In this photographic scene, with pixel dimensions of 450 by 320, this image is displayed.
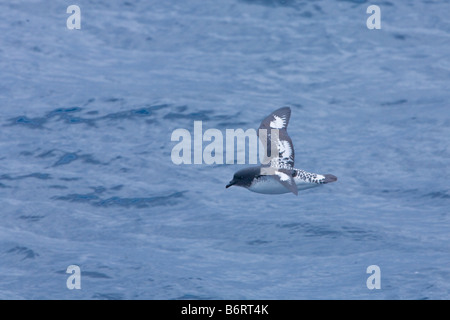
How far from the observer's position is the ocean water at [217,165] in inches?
556

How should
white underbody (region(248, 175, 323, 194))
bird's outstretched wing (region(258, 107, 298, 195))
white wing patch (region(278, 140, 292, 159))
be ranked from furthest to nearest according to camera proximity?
white wing patch (region(278, 140, 292, 159)) → bird's outstretched wing (region(258, 107, 298, 195)) → white underbody (region(248, 175, 323, 194))

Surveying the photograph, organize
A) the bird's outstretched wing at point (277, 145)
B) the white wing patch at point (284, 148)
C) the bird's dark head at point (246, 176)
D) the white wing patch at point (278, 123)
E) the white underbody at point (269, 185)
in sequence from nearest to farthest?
the white underbody at point (269, 185)
the bird's dark head at point (246, 176)
the bird's outstretched wing at point (277, 145)
the white wing patch at point (284, 148)
the white wing patch at point (278, 123)

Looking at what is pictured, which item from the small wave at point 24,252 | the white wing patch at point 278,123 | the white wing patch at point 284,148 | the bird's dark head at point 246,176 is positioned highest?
the white wing patch at point 278,123

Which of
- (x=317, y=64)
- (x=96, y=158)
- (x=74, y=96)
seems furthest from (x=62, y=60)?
(x=317, y=64)

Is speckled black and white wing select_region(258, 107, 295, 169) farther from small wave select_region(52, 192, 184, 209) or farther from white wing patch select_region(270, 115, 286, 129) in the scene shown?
small wave select_region(52, 192, 184, 209)

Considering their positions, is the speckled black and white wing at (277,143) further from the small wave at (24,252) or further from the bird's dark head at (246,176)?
the small wave at (24,252)

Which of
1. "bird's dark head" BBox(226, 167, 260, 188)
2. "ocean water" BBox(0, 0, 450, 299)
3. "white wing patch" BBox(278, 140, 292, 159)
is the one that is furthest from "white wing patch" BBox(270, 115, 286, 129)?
"ocean water" BBox(0, 0, 450, 299)

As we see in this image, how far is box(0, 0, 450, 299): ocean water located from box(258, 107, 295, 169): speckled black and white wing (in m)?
1.51

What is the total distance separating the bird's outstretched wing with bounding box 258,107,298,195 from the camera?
14055 millimetres

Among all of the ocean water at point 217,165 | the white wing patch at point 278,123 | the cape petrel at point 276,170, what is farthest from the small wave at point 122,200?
the white wing patch at point 278,123

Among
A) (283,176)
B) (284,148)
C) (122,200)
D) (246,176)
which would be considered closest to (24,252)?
(122,200)

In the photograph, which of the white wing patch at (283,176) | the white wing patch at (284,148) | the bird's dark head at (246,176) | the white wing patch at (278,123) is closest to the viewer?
the white wing patch at (283,176)

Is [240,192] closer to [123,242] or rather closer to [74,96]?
[123,242]

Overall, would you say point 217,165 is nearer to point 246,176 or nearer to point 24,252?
point 246,176
